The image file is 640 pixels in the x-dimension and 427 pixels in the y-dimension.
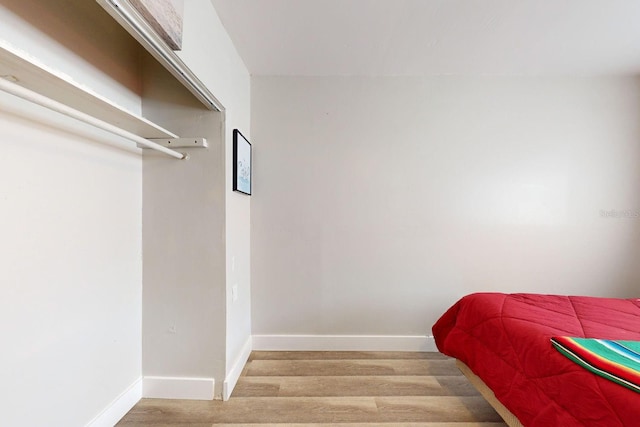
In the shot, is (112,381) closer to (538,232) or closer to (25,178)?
(25,178)

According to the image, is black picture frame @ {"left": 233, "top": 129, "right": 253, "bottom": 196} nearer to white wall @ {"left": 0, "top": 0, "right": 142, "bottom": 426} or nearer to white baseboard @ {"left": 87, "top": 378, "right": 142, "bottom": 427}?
white wall @ {"left": 0, "top": 0, "right": 142, "bottom": 426}

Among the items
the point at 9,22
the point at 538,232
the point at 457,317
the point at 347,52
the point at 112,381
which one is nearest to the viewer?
the point at 9,22

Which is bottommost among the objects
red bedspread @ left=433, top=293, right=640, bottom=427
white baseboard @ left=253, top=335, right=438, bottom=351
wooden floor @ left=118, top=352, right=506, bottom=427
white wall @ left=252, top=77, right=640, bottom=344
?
wooden floor @ left=118, top=352, right=506, bottom=427

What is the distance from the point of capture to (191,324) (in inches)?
67.1

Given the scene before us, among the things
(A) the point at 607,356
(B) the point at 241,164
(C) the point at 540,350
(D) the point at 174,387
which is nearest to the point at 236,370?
(D) the point at 174,387

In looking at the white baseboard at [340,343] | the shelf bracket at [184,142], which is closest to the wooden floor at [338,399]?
the white baseboard at [340,343]

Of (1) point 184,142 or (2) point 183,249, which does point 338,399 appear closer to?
(2) point 183,249

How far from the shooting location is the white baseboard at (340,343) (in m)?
2.31

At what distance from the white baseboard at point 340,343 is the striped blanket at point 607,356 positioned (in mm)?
1284

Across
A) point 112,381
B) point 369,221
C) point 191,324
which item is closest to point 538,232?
point 369,221

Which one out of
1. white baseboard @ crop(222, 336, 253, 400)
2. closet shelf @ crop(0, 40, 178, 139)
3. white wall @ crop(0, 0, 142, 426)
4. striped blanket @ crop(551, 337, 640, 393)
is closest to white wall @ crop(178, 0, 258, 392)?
white baseboard @ crop(222, 336, 253, 400)

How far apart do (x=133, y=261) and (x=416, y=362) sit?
2.12m

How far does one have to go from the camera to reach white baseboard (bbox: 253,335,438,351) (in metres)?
2.31

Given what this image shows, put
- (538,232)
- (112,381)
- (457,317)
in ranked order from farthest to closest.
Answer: (538,232) < (457,317) < (112,381)
